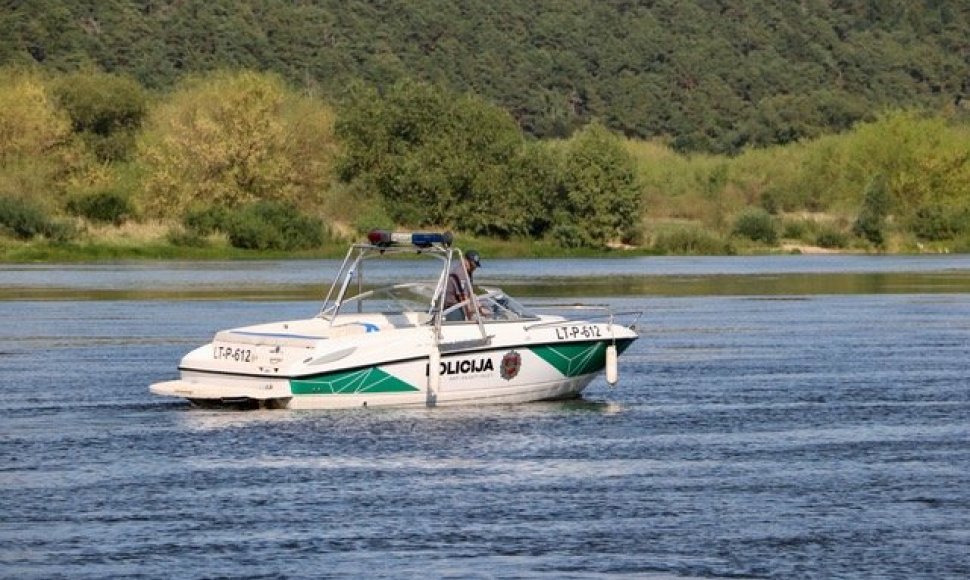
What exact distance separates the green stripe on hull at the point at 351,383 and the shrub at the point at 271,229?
6430cm

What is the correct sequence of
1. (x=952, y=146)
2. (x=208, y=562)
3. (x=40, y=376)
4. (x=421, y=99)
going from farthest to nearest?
(x=952, y=146) < (x=421, y=99) < (x=40, y=376) < (x=208, y=562)

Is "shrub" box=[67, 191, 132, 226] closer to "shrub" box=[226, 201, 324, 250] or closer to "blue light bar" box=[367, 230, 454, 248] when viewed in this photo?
"shrub" box=[226, 201, 324, 250]

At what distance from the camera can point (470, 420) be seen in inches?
1025

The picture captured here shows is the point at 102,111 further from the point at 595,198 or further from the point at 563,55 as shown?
the point at 563,55

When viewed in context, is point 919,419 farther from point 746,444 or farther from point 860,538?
point 860,538

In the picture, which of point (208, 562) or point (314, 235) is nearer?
point (208, 562)

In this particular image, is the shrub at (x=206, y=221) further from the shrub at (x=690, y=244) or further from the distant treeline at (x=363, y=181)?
the shrub at (x=690, y=244)

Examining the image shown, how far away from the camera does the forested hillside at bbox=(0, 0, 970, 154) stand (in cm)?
16000

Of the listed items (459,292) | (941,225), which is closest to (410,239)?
(459,292)

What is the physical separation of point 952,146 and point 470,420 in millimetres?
97885

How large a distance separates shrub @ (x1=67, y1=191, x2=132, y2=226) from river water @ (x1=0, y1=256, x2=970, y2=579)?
2124 inches

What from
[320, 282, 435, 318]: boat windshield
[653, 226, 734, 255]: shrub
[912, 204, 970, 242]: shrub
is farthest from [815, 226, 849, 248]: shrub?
[320, 282, 435, 318]: boat windshield

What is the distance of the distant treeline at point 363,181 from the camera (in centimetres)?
9369

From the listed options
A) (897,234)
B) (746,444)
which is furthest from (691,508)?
(897,234)
